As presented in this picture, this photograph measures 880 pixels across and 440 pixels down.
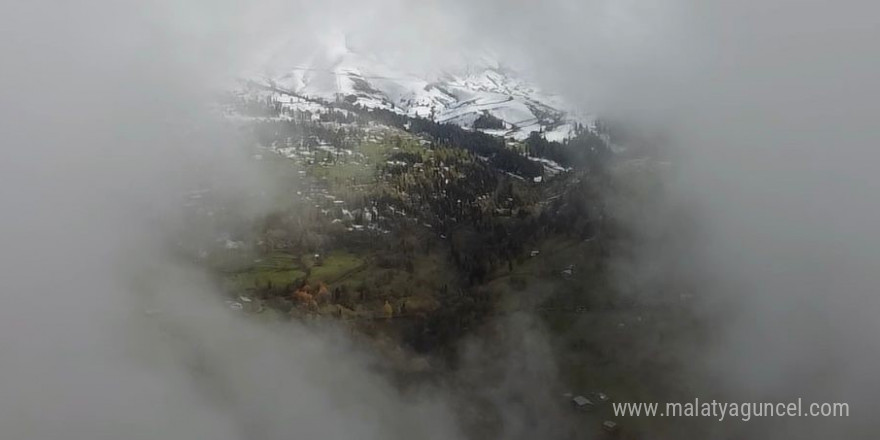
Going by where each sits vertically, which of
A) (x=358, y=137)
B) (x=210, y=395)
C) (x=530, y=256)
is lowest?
(x=210, y=395)

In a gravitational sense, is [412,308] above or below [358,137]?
below

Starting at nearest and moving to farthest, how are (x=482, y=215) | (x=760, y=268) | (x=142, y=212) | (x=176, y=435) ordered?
(x=176, y=435) → (x=142, y=212) → (x=760, y=268) → (x=482, y=215)

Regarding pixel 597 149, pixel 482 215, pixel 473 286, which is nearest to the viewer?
pixel 473 286

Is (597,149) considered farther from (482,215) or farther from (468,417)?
(468,417)

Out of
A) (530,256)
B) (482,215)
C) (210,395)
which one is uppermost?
(482,215)

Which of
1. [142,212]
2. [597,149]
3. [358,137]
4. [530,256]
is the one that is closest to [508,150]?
[597,149]

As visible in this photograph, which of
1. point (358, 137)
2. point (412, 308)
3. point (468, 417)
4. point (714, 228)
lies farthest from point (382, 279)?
point (358, 137)

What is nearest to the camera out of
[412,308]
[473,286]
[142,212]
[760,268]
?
[142,212]

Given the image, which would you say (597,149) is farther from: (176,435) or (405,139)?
(176,435)

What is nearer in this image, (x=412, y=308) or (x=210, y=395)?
(x=210, y=395)
